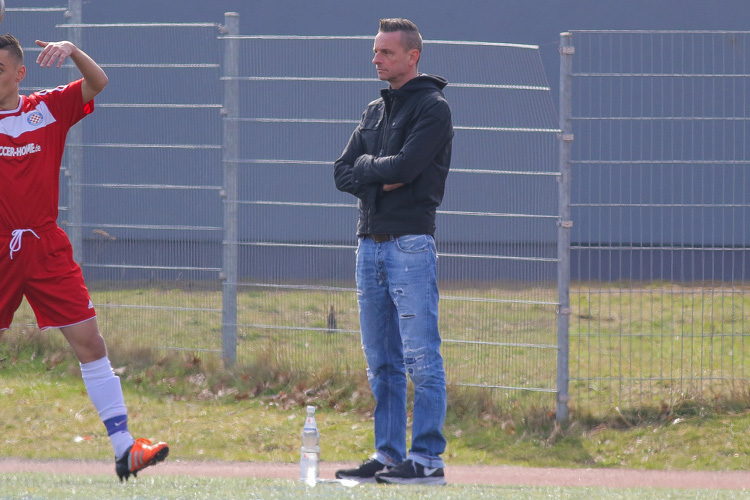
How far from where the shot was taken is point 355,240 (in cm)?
714

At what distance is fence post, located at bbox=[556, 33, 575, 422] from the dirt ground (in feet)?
2.49

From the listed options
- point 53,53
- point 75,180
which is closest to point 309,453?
point 53,53

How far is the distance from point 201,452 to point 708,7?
1161 centimetres

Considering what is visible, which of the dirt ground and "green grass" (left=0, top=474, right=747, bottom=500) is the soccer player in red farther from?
the dirt ground

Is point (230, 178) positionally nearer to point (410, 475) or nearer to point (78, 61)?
point (78, 61)

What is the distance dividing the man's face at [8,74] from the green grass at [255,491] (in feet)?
5.83

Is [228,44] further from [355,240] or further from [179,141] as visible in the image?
[355,240]

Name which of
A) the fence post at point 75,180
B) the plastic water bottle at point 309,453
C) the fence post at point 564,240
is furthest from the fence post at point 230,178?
the fence post at point 564,240

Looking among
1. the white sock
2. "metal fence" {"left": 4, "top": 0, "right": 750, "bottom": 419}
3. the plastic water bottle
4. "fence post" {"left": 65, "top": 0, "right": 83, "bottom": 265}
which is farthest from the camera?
"fence post" {"left": 65, "top": 0, "right": 83, "bottom": 265}

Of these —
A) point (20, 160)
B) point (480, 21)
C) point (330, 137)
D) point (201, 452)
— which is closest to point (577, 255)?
point (330, 137)

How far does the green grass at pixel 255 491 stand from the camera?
419 centimetres

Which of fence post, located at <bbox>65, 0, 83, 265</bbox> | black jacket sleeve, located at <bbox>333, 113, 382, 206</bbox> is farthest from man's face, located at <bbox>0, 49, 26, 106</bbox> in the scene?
fence post, located at <bbox>65, 0, 83, 265</bbox>

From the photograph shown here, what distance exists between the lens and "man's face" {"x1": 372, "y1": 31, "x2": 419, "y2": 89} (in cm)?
495

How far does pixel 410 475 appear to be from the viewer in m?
4.89
